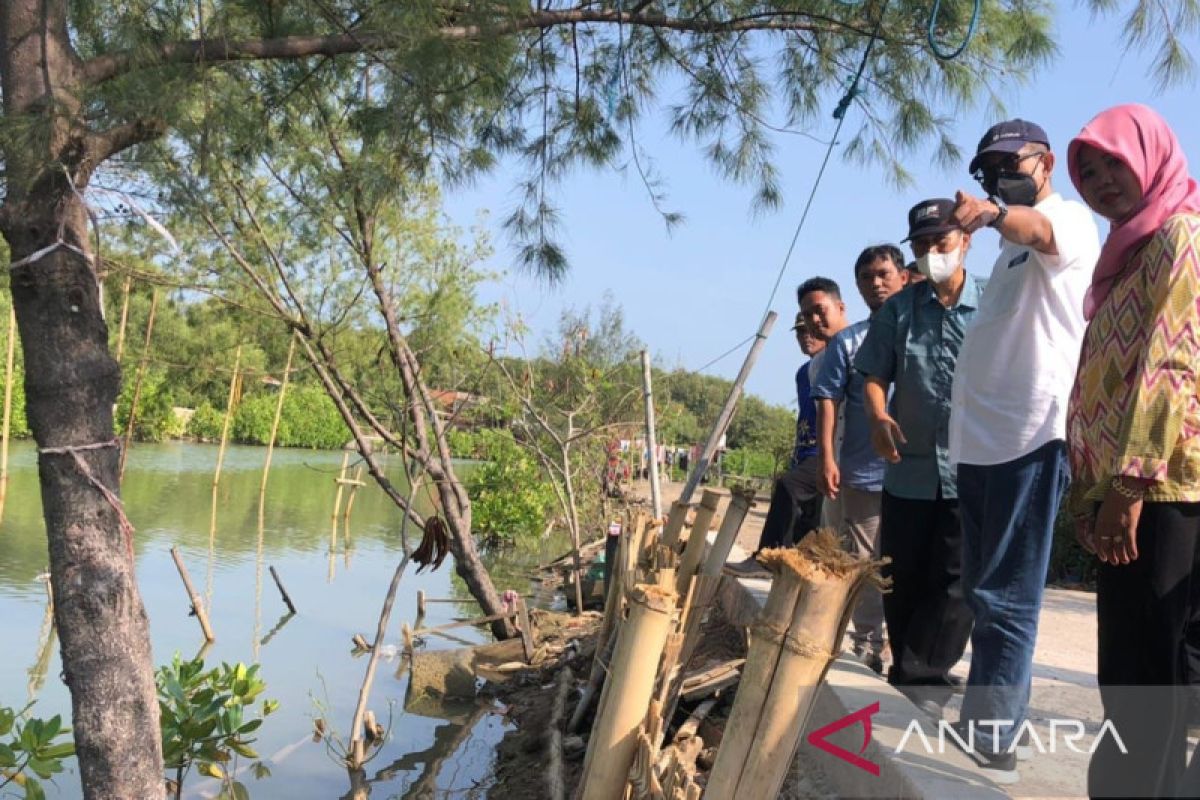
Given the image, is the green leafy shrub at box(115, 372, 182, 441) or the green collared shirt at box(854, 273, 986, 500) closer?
the green collared shirt at box(854, 273, 986, 500)

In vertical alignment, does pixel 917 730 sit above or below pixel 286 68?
below

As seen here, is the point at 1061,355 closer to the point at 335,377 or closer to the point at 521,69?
the point at 521,69

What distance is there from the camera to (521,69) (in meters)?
4.14

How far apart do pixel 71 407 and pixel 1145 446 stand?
2.77 meters

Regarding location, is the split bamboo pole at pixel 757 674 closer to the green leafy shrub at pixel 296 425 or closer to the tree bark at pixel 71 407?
the tree bark at pixel 71 407

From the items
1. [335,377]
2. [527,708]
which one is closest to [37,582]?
[335,377]

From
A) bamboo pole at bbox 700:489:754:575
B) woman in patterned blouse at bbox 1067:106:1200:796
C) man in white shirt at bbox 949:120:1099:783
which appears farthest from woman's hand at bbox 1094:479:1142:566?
bamboo pole at bbox 700:489:754:575

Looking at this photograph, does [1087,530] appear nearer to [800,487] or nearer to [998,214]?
[998,214]

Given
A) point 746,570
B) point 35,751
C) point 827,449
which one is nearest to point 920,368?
point 827,449

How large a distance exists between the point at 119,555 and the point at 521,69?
2.43 m

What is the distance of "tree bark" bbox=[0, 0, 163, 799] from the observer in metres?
2.92

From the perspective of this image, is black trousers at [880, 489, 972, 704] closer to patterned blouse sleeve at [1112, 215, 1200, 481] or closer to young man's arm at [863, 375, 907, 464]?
young man's arm at [863, 375, 907, 464]

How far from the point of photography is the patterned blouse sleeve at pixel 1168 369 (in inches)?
67.5

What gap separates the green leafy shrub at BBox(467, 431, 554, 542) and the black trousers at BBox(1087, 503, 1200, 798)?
9.92m
